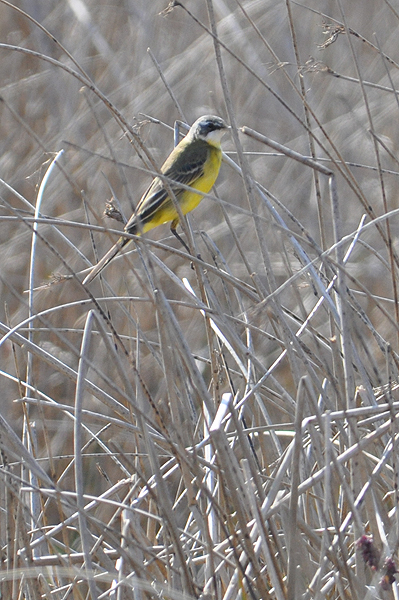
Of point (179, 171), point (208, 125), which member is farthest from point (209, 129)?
point (179, 171)

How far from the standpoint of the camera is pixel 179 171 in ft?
14.7

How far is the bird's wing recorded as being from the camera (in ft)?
13.6

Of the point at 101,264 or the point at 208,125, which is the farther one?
the point at 208,125

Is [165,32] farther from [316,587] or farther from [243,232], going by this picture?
[316,587]

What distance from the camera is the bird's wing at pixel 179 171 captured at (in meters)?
4.14

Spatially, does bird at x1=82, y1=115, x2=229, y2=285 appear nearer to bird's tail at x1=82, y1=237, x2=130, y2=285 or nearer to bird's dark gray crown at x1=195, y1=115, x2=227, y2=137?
bird's dark gray crown at x1=195, y1=115, x2=227, y2=137

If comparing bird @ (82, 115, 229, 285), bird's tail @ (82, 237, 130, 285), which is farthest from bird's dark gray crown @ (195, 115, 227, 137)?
bird's tail @ (82, 237, 130, 285)

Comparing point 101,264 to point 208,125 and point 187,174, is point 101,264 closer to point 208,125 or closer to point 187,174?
point 187,174

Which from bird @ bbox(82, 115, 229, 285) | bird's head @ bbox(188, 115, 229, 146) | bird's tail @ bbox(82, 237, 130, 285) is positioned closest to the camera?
bird's tail @ bbox(82, 237, 130, 285)

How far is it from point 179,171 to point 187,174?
0.08 meters

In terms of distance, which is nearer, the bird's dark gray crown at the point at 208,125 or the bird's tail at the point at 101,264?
the bird's tail at the point at 101,264

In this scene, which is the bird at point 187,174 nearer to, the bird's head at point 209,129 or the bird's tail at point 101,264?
the bird's head at point 209,129

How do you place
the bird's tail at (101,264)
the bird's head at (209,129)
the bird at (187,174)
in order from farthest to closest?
the bird's head at (209,129) → the bird at (187,174) → the bird's tail at (101,264)

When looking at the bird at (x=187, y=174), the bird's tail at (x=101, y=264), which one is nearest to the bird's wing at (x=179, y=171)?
the bird at (x=187, y=174)
